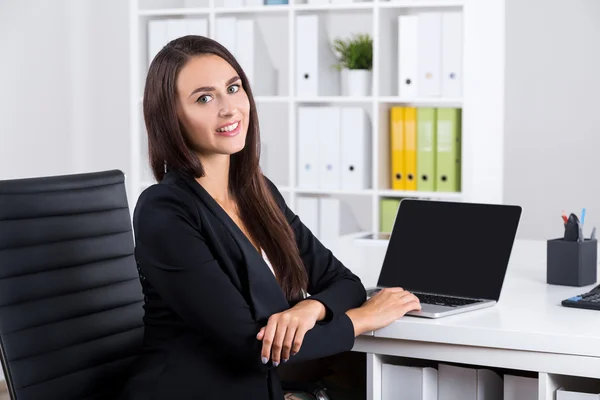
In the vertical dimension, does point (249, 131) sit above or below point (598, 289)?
above

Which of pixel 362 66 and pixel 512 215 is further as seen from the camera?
pixel 362 66

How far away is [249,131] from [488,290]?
2.06ft

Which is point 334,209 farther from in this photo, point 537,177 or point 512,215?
point 512,215

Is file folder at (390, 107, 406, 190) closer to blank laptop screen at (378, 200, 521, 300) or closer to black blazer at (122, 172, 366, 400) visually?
blank laptop screen at (378, 200, 521, 300)

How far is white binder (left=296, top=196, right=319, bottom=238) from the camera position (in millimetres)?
4359

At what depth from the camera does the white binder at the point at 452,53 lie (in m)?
3.97

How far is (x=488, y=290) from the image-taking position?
1.91 m

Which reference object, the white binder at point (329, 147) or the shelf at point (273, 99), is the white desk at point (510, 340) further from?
the shelf at point (273, 99)

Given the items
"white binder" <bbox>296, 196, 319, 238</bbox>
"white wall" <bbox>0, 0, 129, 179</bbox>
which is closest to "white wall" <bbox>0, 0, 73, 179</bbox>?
"white wall" <bbox>0, 0, 129, 179</bbox>

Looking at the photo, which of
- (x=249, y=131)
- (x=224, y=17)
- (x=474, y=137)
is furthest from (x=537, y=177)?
(x=249, y=131)

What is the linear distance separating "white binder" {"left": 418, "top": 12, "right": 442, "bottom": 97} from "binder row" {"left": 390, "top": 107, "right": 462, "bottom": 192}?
103mm

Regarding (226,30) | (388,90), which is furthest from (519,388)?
(226,30)

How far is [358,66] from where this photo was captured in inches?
168

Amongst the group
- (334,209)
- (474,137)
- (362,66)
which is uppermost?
(362,66)
